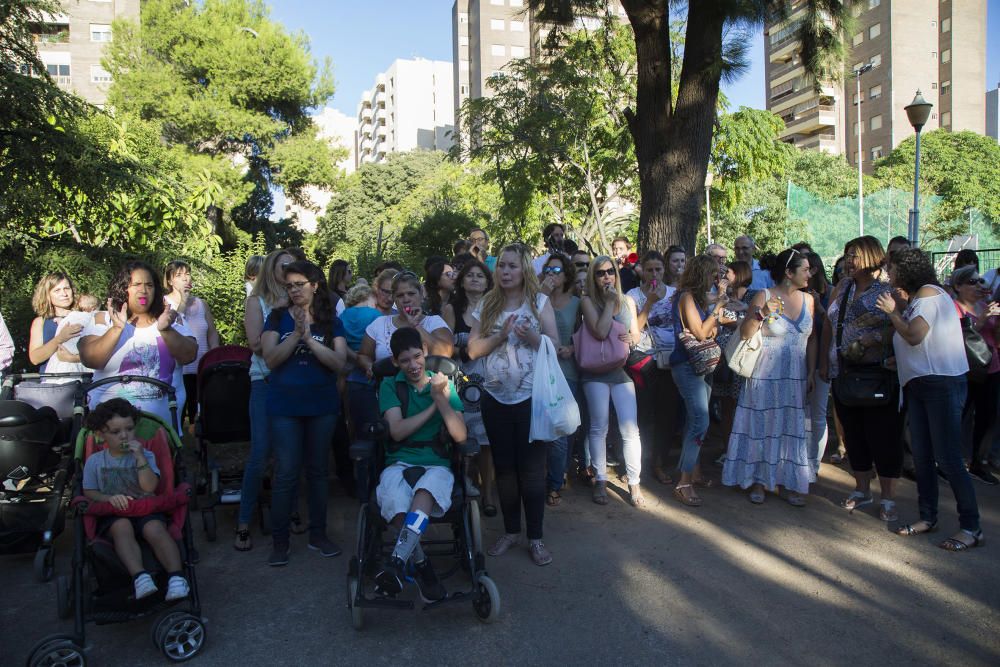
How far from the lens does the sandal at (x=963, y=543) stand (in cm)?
475

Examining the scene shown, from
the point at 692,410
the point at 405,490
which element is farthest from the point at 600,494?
the point at 405,490

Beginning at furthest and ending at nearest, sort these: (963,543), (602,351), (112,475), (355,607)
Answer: (602,351) → (963,543) → (112,475) → (355,607)

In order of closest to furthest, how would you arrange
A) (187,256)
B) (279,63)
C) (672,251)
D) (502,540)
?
(502,540), (672,251), (187,256), (279,63)

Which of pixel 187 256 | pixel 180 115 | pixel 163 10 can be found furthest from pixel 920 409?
pixel 163 10

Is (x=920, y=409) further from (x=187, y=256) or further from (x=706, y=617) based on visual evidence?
(x=187, y=256)

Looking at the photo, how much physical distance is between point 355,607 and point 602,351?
8.95ft

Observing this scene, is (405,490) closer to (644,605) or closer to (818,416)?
(644,605)

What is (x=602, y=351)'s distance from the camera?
5648 mm

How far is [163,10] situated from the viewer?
31.9m

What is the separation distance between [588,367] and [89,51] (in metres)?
52.1

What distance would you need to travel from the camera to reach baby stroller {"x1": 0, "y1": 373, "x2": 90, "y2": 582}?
4523 mm

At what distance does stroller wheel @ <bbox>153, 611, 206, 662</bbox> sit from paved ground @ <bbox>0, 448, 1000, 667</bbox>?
0.07 m

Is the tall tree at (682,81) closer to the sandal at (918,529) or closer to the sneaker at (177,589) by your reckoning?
the sandal at (918,529)

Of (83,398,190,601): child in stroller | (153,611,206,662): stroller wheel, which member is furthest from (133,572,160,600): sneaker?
(153,611,206,662): stroller wheel
